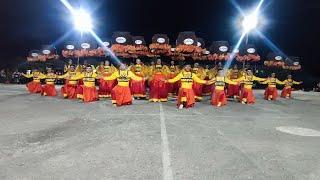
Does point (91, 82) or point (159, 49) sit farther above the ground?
point (159, 49)

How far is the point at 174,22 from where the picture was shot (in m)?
36.4

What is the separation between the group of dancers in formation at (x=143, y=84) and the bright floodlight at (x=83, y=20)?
42.5 ft

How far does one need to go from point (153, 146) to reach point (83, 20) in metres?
29.9

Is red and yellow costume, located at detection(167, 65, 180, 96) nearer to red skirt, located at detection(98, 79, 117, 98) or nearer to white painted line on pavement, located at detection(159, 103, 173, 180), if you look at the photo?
red skirt, located at detection(98, 79, 117, 98)

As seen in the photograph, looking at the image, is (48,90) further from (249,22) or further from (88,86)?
(249,22)

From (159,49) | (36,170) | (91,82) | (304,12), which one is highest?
(304,12)

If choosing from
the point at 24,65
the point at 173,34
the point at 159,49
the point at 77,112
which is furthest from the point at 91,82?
the point at 24,65

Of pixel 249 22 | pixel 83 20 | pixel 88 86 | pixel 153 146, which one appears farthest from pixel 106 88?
pixel 249 22

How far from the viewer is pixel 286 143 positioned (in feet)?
33.3

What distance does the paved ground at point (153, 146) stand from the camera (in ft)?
23.5

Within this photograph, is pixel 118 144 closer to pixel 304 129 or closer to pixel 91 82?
pixel 304 129

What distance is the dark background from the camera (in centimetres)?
3569

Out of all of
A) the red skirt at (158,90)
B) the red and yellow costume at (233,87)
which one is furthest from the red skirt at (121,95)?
the red and yellow costume at (233,87)

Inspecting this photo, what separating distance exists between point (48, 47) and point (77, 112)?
19248 mm
